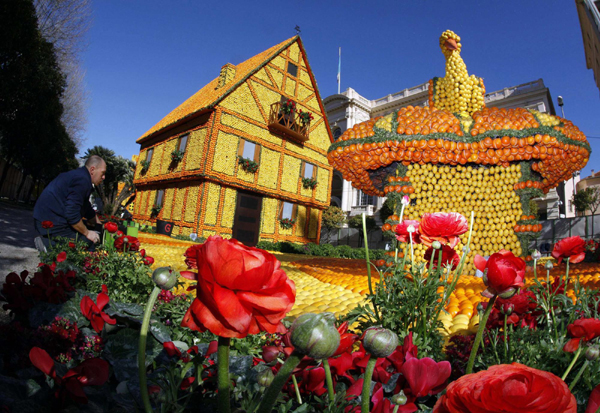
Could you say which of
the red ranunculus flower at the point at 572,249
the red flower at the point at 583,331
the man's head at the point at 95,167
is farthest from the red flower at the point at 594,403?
the man's head at the point at 95,167

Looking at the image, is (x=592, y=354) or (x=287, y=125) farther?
(x=287, y=125)

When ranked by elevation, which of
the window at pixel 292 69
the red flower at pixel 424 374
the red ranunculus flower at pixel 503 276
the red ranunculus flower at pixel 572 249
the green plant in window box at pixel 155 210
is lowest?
the red flower at pixel 424 374

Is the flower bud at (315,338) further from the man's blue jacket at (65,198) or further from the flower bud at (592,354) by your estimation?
the man's blue jacket at (65,198)

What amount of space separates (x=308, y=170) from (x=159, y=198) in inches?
306

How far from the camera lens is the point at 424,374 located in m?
0.86

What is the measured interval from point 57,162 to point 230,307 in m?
32.9

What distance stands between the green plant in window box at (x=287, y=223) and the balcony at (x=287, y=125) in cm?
414

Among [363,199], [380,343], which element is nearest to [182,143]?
[380,343]

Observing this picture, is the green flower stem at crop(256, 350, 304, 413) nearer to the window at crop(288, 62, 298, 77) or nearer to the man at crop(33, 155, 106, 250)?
the man at crop(33, 155, 106, 250)

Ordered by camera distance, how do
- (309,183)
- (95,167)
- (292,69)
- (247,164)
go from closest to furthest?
(95,167), (247,164), (292,69), (309,183)

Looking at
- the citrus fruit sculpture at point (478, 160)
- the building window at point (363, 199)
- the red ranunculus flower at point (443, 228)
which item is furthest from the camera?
the building window at point (363, 199)

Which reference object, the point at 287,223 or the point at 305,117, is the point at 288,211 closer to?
the point at 287,223

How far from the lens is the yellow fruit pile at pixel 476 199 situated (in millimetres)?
5168

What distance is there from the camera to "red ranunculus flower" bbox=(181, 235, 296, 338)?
1.69ft
